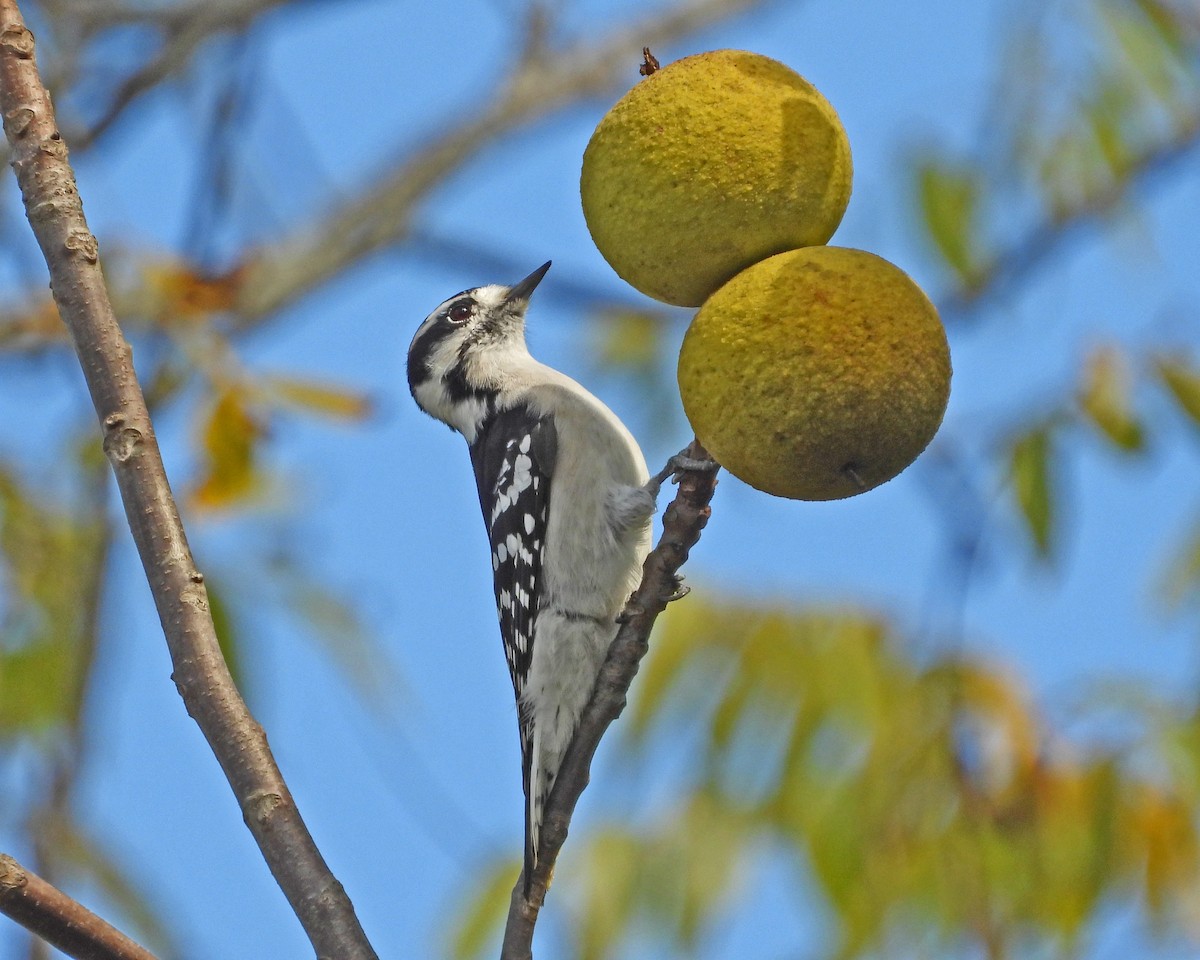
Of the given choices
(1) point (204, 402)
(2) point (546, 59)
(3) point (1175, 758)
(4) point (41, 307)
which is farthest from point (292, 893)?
(2) point (546, 59)

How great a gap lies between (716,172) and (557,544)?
2352 mm

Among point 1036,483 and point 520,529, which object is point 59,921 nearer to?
point 520,529

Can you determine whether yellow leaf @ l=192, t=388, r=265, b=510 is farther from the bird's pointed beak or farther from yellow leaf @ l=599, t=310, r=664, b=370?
yellow leaf @ l=599, t=310, r=664, b=370

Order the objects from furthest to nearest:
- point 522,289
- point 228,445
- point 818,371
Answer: point 522,289 < point 228,445 < point 818,371

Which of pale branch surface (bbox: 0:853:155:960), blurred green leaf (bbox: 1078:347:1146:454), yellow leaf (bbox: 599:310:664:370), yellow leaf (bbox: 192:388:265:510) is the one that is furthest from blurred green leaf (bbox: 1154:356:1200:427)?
yellow leaf (bbox: 599:310:664:370)

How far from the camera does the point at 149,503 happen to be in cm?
258

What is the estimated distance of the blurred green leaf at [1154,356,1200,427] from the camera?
4016 mm

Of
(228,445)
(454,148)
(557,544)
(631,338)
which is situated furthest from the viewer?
(454,148)

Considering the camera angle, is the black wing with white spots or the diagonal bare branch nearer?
the black wing with white spots

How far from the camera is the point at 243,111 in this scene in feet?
17.2

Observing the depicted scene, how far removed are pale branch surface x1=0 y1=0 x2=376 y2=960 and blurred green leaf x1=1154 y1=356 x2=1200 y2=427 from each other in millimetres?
2674

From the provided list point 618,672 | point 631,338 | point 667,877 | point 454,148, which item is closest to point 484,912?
point 667,877

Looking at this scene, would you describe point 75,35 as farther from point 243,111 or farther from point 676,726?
point 676,726

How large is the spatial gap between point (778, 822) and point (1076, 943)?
2.97 feet
